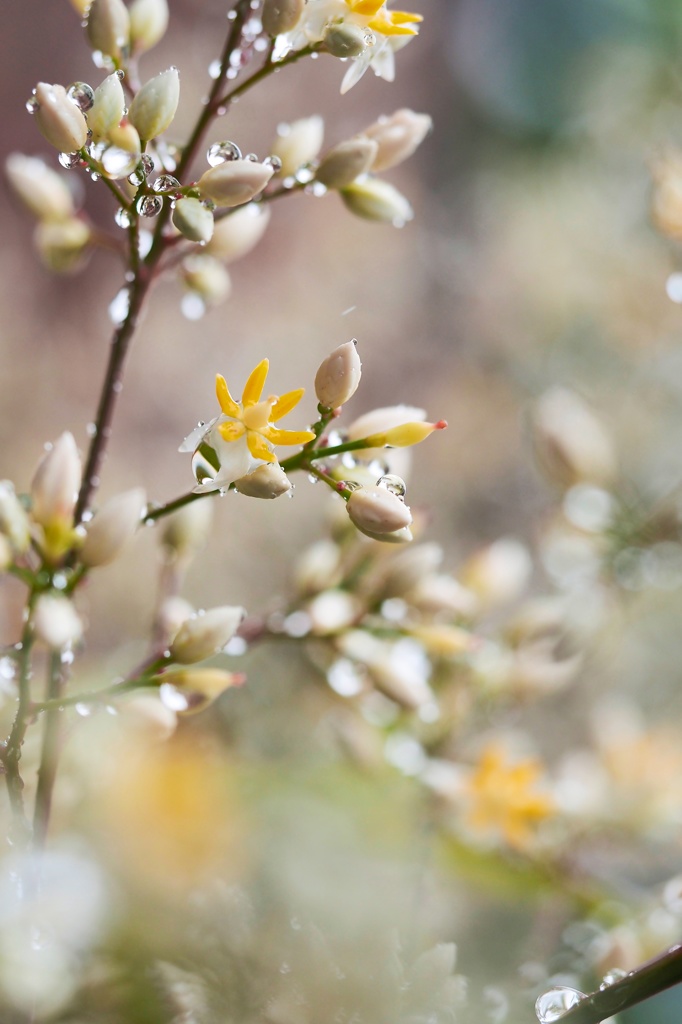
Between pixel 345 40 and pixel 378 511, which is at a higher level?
pixel 345 40

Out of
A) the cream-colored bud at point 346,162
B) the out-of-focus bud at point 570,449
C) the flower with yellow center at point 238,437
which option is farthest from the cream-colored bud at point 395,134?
the out-of-focus bud at point 570,449

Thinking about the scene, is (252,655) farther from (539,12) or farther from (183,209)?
(539,12)

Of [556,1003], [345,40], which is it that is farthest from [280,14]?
[556,1003]

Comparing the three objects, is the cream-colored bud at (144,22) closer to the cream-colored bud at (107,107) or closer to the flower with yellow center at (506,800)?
the cream-colored bud at (107,107)

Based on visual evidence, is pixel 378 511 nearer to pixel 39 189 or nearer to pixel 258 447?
pixel 258 447

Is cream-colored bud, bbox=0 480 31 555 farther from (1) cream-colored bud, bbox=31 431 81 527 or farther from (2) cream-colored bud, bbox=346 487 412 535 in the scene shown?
(2) cream-colored bud, bbox=346 487 412 535
